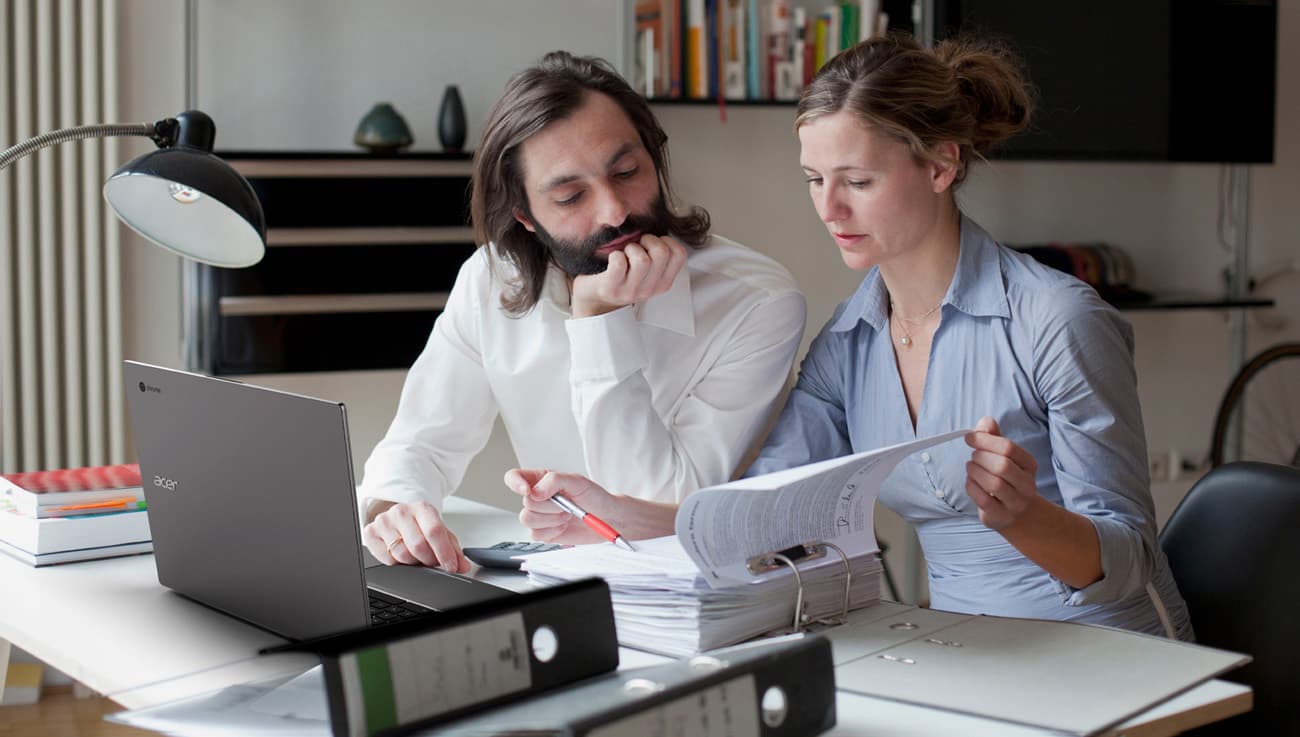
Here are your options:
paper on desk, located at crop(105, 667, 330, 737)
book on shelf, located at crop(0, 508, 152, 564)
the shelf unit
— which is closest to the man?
book on shelf, located at crop(0, 508, 152, 564)

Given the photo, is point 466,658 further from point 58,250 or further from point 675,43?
point 675,43

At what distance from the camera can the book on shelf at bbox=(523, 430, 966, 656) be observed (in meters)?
1.14

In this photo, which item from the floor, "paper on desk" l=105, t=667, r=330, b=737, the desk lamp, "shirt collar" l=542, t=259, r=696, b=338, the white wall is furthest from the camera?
the white wall

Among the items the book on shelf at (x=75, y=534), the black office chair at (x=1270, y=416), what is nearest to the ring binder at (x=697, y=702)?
the book on shelf at (x=75, y=534)

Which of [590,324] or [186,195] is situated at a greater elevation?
[186,195]

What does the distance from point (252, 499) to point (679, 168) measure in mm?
2587

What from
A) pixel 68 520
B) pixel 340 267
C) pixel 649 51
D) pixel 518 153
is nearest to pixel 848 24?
pixel 649 51

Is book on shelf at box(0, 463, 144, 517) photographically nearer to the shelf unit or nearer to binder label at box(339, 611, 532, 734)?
binder label at box(339, 611, 532, 734)

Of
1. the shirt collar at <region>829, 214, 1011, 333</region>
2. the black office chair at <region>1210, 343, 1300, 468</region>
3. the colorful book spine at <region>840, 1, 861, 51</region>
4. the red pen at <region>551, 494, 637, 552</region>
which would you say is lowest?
the black office chair at <region>1210, 343, 1300, 468</region>

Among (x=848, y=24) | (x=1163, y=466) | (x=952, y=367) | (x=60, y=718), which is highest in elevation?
(x=848, y=24)

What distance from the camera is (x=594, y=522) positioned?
1463 millimetres

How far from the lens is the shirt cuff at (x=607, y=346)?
74.7 inches

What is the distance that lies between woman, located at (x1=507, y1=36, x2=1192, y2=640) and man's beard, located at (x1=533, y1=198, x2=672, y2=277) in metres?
0.35

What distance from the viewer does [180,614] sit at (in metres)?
1.37
